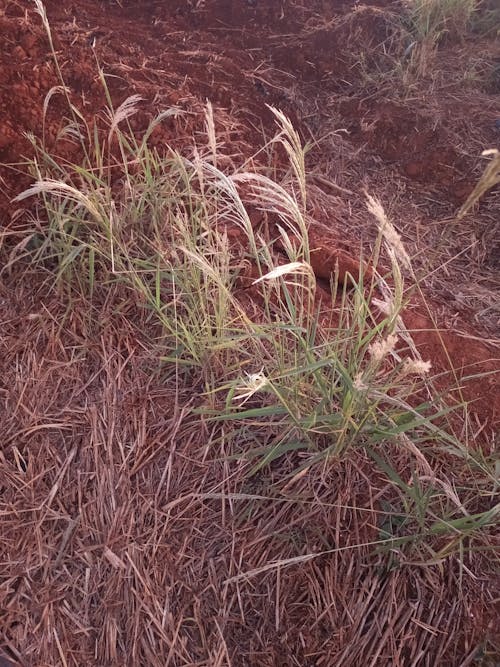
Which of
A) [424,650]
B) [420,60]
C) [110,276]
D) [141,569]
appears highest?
[420,60]

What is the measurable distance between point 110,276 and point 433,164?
142 centimetres

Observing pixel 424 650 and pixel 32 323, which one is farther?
pixel 32 323

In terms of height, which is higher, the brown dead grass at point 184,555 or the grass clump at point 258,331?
the grass clump at point 258,331

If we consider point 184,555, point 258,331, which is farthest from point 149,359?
point 184,555

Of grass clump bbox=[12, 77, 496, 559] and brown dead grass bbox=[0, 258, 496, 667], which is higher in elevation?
grass clump bbox=[12, 77, 496, 559]

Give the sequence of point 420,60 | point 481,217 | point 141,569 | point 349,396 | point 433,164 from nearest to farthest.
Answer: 1. point 349,396
2. point 141,569
3. point 481,217
4. point 433,164
5. point 420,60

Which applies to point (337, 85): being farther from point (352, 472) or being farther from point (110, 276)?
point (352, 472)

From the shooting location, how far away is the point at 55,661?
110cm

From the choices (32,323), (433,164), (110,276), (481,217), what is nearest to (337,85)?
(433,164)

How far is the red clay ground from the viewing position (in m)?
1.11

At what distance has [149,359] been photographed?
1.42 meters

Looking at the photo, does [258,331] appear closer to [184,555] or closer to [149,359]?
[149,359]

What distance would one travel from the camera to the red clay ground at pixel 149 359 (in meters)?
1.11

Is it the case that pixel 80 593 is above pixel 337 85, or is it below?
below
